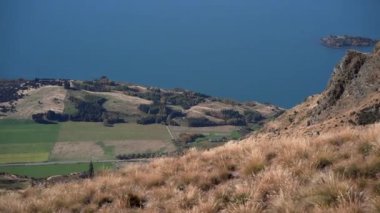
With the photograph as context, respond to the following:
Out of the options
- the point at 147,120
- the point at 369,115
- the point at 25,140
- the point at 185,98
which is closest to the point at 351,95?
the point at 369,115

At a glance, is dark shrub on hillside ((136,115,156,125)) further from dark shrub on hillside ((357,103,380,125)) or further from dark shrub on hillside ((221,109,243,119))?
dark shrub on hillside ((357,103,380,125))

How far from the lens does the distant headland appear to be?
11948cm

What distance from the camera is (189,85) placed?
112 metres

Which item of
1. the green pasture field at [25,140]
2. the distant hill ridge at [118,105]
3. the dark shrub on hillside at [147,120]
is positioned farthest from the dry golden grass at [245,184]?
the dark shrub on hillside at [147,120]

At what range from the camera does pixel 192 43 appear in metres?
144

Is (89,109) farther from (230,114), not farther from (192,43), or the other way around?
(192,43)

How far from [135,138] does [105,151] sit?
8563mm

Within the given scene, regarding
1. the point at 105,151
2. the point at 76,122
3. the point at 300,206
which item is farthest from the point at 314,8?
the point at 300,206

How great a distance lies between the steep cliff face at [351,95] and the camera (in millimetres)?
14852

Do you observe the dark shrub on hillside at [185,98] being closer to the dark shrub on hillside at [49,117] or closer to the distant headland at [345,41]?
the dark shrub on hillside at [49,117]

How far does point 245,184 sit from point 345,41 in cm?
12665

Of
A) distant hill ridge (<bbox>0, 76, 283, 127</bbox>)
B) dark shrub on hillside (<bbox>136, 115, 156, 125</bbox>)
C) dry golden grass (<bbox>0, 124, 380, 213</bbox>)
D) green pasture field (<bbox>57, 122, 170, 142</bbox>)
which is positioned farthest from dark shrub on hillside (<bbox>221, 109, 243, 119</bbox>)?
dry golden grass (<bbox>0, 124, 380, 213</bbox>)

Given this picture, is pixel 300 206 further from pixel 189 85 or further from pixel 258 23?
pixel 258 23

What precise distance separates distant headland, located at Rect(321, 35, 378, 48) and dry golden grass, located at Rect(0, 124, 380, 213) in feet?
384
